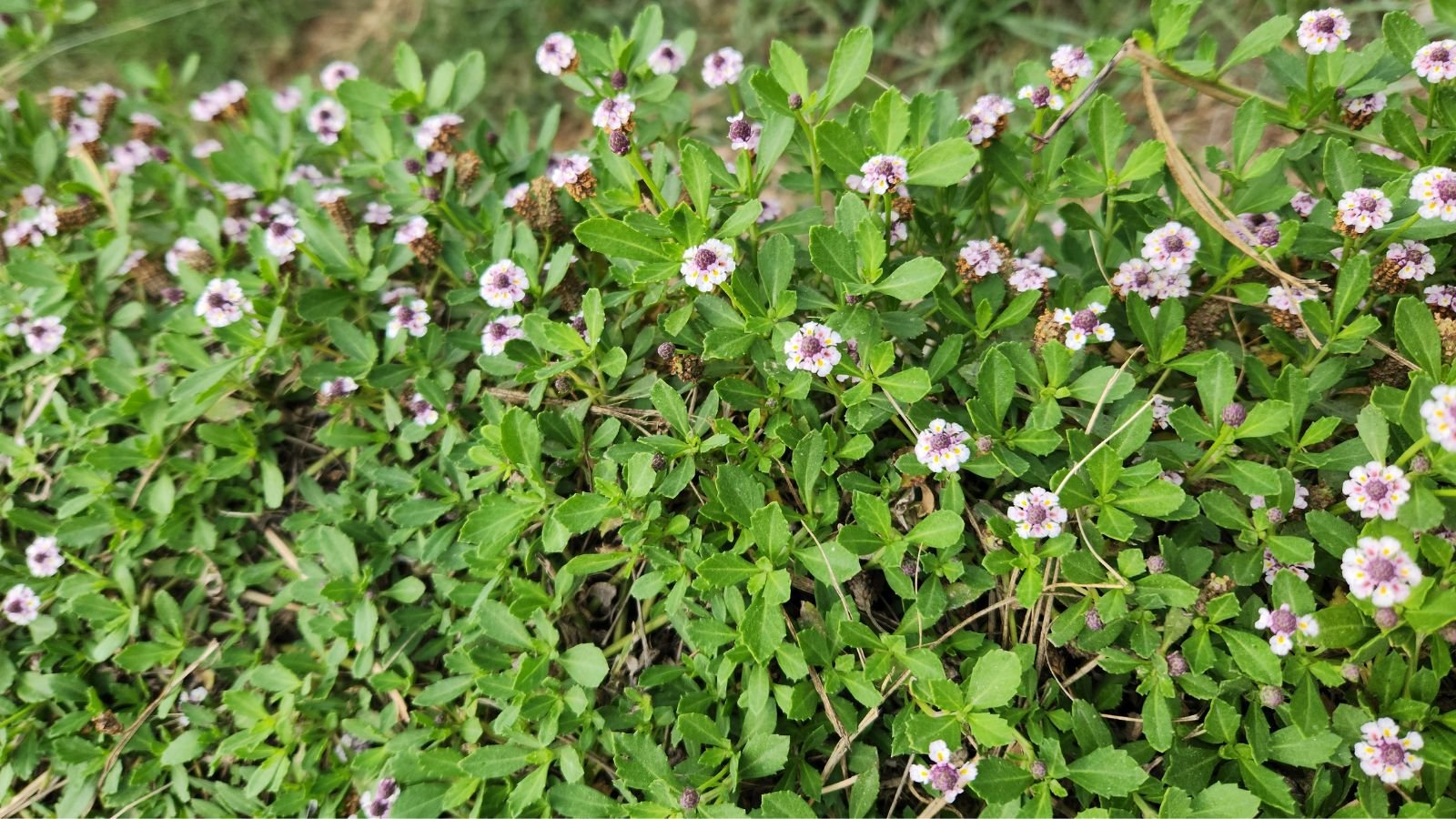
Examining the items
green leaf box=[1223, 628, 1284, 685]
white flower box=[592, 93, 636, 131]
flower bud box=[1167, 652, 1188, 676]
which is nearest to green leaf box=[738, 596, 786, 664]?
flower bud box=[1167, 652, 1188, 676]

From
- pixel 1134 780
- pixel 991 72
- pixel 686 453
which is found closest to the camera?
pixel 1134 780

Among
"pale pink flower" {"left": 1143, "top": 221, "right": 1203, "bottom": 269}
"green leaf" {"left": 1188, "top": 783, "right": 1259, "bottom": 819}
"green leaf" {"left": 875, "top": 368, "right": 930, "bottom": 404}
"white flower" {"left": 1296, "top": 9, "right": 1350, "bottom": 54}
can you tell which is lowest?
"green leaf" {"left": 1188, "top": 783, "right": 1259, "bottom": 819}

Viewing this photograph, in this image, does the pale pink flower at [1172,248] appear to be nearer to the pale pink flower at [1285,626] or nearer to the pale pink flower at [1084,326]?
the pale pink flower at [1084,326]

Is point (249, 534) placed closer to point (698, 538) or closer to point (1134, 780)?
point (698, 538)

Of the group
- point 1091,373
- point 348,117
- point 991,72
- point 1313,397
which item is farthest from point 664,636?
point 991,72

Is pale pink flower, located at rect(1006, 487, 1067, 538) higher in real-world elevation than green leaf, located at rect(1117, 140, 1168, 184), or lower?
lower

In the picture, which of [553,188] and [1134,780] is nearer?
[1134,780]

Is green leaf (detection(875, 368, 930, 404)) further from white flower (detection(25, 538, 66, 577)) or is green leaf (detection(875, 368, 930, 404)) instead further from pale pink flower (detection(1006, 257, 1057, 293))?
white flower (detection(25, 538, 66, 577))

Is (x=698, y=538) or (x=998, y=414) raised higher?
(x=998, y=414)
